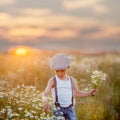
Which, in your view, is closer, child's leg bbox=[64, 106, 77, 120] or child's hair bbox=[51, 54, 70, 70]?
child's hair bbox=[51, 54, 70, 70]

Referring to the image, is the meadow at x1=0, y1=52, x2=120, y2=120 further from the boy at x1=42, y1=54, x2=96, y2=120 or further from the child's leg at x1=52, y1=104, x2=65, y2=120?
the boy at x1=42, y1=54, x2=96, y2=120

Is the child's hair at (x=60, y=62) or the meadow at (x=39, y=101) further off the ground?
the child's hair at (x=60, y=62)

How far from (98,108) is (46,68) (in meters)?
3.94

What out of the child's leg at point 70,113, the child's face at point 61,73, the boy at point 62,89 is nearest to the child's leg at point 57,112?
the boy at point 62,89

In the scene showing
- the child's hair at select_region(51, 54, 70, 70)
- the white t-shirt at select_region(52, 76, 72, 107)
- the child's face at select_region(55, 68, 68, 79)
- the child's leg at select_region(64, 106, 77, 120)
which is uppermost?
the child's hair at select_region(51, 54, 70, 70)

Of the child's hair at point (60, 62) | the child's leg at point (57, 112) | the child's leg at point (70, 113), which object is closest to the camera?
the child's leg at point (57, 112)

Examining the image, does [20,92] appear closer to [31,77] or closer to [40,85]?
[40,85]

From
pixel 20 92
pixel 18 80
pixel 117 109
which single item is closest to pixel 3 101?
pixel 20 92

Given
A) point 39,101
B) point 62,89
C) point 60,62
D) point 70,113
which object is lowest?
point 70,113

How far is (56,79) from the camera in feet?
22.0

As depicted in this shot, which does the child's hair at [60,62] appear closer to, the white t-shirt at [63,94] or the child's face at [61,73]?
the child's face at [61,73]

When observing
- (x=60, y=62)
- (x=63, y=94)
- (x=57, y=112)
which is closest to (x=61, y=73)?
(x=60, y=62)

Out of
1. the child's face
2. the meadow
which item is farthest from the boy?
the meadow

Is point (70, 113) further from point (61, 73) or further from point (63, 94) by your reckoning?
point (61, 73)
